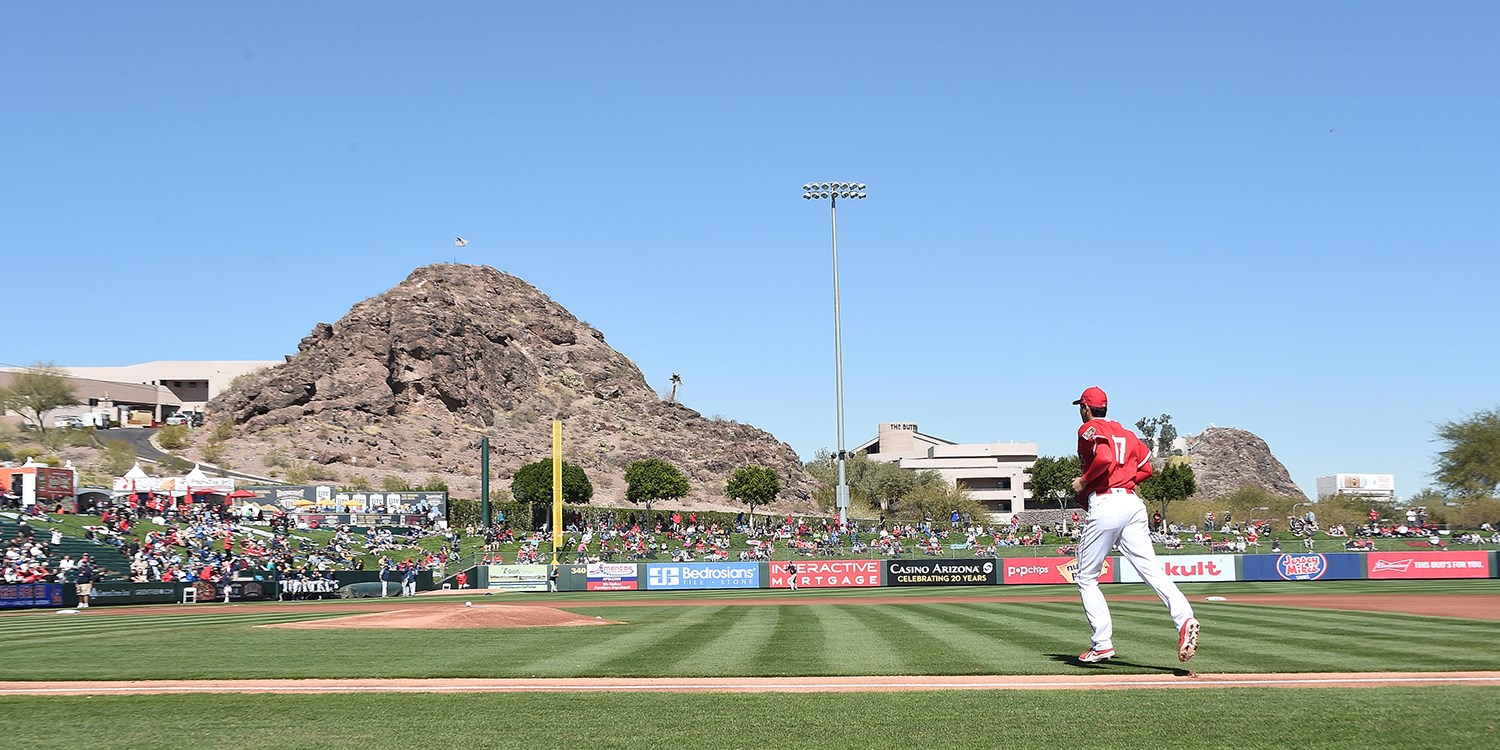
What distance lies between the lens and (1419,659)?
10695 millimetres

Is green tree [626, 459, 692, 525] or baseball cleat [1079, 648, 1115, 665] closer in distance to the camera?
baseball cleat [1079, 648, 1115, 665]

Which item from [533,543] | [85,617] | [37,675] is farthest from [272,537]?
[37,675]

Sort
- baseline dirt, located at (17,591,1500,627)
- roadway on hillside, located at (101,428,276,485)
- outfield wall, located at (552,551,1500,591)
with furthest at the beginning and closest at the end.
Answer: roadway on hillside, located at (101,428,276,485)
outfield wall, located at (552,551,1500,591)
baseline dirt, located at (17,591,1500,627)

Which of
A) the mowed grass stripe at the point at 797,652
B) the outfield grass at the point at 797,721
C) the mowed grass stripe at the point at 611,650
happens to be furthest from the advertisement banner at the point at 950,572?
the outfield grass at the point at 797,721

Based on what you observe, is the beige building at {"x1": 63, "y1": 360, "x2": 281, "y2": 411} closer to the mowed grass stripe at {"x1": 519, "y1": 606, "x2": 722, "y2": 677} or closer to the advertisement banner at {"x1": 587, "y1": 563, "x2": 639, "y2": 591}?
the advertisement banner at {"x1": 587, "y1": 563, "x2": 639, "y2": 591}

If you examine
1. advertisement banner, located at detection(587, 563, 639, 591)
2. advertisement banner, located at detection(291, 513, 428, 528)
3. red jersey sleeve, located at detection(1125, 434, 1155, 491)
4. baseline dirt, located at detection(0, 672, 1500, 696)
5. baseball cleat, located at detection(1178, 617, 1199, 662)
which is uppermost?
red jersey sleeve, located at detection(1125, 434, 1155, 491)

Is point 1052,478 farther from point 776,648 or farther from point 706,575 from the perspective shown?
point 776,648

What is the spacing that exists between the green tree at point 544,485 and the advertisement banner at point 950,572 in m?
50.2

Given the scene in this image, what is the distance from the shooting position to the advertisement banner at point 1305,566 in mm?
42031

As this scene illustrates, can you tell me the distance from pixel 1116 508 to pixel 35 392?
380 feet

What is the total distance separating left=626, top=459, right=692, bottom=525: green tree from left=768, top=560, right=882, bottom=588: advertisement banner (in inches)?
2062

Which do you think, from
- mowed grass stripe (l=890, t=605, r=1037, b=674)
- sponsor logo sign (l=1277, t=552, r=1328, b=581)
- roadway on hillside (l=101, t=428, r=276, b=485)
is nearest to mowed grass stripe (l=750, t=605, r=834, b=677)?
mowed grass stripe (l=890, t=605, r=1037, b=674)

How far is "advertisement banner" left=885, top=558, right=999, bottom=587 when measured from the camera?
140 ft

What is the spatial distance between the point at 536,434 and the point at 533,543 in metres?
78.1
